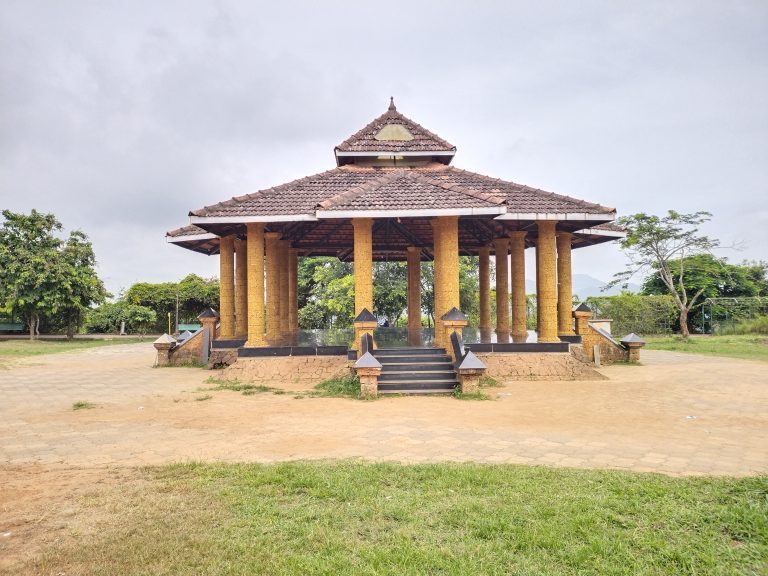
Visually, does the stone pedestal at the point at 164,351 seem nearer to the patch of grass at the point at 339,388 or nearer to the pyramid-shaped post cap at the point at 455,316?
the patch of grass at the point at 339,388

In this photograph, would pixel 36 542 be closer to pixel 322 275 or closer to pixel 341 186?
pixel 341 186

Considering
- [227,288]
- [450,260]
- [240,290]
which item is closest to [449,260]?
[450,260]

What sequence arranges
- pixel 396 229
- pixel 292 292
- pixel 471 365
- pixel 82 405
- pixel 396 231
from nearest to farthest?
pixel 82 405, pixel 471 365, pixel 396 229, pixel 396 231, pixel 292 292

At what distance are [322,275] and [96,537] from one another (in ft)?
79.8

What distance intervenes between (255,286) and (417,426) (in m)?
6.79

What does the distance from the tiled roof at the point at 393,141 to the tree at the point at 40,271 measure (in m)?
20.6

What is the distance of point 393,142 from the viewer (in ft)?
48.3

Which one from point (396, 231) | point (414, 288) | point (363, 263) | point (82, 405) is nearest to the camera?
point (82, 405)

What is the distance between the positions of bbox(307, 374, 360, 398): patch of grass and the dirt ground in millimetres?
483

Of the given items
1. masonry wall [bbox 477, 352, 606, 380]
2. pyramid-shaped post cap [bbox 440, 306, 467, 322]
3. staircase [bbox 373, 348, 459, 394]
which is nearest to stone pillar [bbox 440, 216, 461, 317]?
pyramid-shaped post cap [bbox 440, 306, 467, 322]

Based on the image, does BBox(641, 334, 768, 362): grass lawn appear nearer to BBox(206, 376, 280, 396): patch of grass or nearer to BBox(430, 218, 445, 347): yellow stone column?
BBox(430, 218, 445, 347): yellow stone column

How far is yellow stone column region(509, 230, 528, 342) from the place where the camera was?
14445 mm

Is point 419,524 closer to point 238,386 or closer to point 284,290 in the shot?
point 238,386

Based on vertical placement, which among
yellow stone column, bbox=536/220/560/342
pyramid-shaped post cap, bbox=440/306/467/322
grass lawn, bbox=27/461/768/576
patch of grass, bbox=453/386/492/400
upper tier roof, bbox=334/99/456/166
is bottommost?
patch of grass, bbox=453/386/492/400
